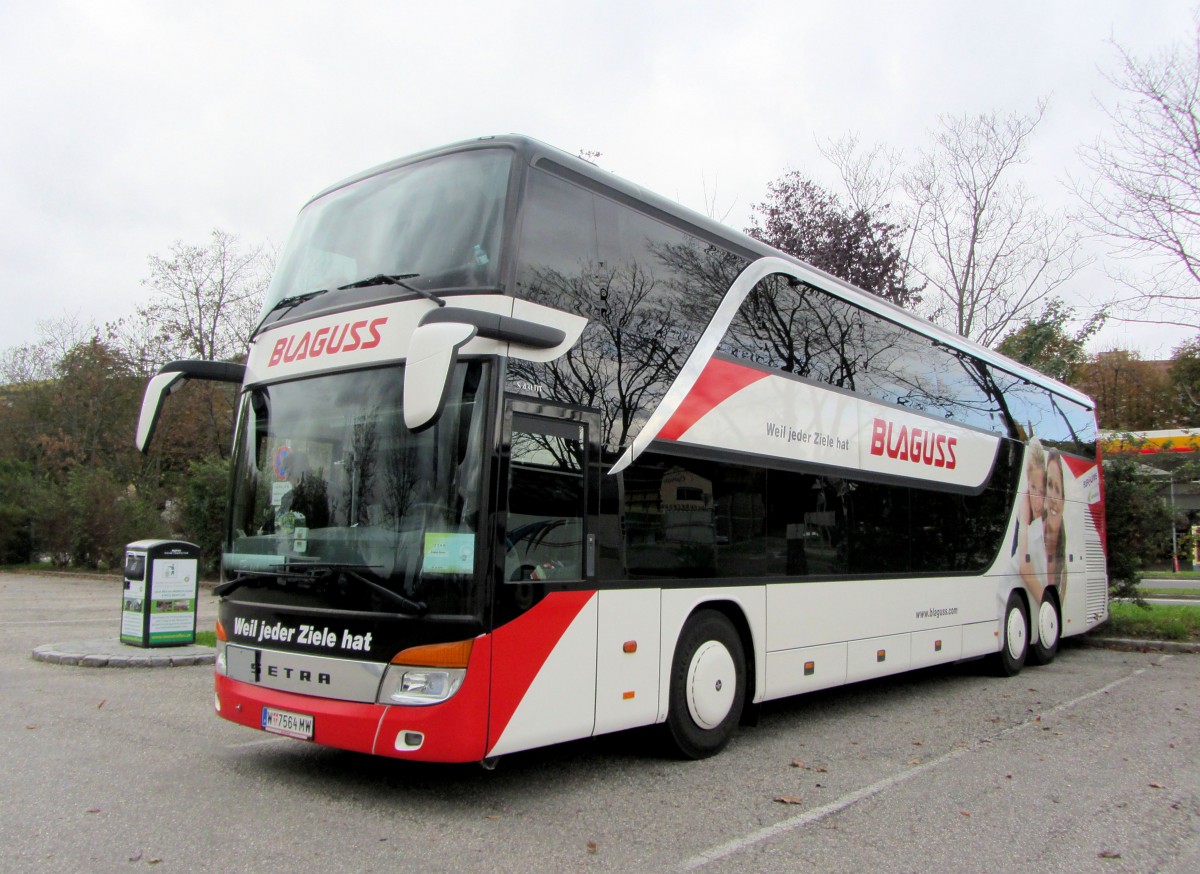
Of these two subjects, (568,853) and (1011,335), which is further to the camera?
(1011,335)

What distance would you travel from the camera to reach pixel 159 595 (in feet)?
39.0

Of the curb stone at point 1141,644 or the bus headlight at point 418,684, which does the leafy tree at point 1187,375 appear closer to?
the curb stone at point 1141,644

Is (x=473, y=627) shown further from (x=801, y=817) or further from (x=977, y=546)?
(x=977, y=546)

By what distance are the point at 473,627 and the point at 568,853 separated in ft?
4.28

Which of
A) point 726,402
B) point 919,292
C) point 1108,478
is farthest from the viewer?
point 919,292

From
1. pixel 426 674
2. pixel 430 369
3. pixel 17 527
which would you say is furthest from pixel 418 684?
pixel 17 527

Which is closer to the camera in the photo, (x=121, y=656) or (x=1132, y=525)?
(x=121, y=656)

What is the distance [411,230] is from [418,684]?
9.65 ft

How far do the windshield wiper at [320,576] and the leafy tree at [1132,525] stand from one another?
15132mm

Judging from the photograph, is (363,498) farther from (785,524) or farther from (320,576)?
(785,524)

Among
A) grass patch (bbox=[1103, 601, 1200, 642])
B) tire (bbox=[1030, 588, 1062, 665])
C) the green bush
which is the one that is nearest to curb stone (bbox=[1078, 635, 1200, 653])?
grass patch (bbox=[1103, 601, 1200, 642])

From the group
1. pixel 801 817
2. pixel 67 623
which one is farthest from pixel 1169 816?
pixel 67 623

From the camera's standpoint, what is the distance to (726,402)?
7422mm

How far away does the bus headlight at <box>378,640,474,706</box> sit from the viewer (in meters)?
5.20
